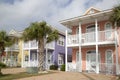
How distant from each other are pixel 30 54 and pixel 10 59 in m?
4.63

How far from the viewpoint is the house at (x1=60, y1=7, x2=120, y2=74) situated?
23447 millimetres

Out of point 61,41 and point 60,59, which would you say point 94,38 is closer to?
point 61,41

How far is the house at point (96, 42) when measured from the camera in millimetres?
23447

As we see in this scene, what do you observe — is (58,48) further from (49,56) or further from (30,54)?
(30,54)

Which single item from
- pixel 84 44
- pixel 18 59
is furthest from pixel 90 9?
pixel 18 59

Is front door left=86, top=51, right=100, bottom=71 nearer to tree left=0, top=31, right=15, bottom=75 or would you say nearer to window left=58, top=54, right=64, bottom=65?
window left=58, top=54, right=64, bottom=65

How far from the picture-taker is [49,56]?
38938 mm

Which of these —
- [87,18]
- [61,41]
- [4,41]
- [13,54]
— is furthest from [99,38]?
[13,54]

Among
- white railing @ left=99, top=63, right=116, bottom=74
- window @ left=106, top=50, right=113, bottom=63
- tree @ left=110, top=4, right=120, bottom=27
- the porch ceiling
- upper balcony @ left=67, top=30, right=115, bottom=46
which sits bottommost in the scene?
white railing @ left=99, top=63, right=116, bottom=74

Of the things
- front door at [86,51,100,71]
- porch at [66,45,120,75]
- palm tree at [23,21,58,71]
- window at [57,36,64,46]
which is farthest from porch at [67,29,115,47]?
window at [57,36,64,46]

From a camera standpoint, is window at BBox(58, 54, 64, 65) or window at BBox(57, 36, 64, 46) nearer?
window at BBox(57, 36, 64, 46)

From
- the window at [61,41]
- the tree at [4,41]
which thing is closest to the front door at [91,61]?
the window at [61,41]

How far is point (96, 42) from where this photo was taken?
24031 millimetres

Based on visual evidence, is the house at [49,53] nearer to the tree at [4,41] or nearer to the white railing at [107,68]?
the tree at [4,41]
